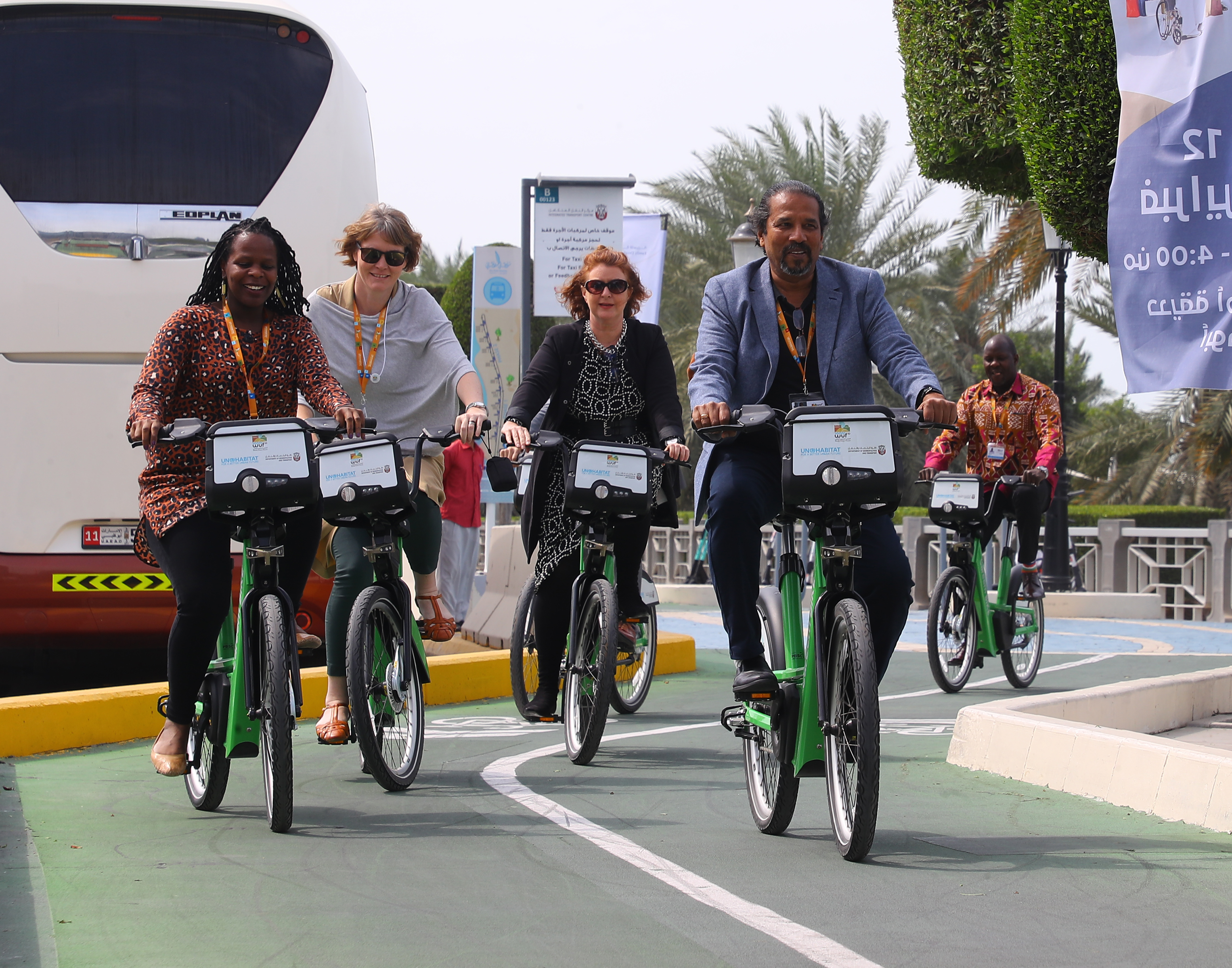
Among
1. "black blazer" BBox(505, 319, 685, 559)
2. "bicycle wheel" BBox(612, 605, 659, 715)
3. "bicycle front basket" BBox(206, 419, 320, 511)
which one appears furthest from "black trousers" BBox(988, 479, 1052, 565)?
"bicycle front basket" BBox(206, 419, 320, 511)

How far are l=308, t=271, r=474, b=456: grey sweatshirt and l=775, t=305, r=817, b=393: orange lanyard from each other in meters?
1.76

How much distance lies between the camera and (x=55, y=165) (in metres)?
8.50

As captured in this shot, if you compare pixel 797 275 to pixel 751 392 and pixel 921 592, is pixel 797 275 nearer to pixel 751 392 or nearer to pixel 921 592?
pixel 751 392

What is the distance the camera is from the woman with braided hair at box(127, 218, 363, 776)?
5184 millimetres

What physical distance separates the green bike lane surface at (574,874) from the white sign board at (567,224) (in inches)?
303

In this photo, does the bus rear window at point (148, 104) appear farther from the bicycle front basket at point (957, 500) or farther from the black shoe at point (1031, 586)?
the black shoe at point (1031, 586)

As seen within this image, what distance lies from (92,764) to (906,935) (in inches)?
157

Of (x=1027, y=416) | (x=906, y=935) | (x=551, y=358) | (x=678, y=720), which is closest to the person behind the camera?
(x=906, y=935)

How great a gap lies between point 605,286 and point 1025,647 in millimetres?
4487

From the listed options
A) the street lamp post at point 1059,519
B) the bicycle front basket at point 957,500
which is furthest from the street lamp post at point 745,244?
the bicycle front basket at point 957,500

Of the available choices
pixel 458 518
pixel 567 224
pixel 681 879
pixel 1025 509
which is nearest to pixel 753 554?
pixel 681 879

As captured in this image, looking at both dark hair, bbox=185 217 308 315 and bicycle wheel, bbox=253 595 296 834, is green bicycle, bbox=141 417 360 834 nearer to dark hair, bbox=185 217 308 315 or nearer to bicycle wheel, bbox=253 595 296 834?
bicycle wheel, bbox=253 595 296 834

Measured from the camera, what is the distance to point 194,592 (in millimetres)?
5129

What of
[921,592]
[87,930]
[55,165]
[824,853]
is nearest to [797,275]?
[824,853]
